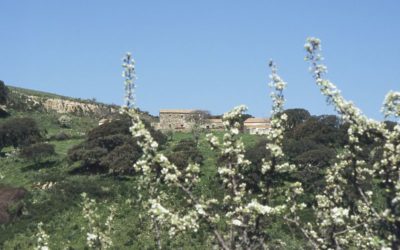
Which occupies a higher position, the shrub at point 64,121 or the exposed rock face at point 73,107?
the exposed rock face at point 73,107

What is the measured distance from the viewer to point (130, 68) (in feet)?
32.4

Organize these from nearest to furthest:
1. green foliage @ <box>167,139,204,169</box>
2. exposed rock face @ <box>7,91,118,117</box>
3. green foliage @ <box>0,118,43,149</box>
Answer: green foliage @ <box>167,139,204,169</box>
green foliage @ <box>0,118,43,149</box>
exposed rock face @ <box>7,91,118,117</box>

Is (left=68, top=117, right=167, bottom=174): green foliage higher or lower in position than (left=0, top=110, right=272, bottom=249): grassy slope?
higher

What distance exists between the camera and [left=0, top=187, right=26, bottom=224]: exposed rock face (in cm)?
4656

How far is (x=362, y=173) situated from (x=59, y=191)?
140 ft

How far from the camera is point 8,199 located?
50.2 meters

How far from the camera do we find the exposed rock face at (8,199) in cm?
4656

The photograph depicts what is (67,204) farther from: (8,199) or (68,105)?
(68,105)

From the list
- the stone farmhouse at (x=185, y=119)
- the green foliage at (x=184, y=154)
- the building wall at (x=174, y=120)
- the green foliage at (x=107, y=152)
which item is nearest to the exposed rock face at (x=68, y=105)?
the building wall at (x=174, y=120)

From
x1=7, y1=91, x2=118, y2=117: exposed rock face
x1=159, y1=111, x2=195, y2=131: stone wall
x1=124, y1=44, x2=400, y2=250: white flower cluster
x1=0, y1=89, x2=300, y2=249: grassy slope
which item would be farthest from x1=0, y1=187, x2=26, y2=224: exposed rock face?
x1=7, y1=91, x2=118, y2=117: exposed rock face

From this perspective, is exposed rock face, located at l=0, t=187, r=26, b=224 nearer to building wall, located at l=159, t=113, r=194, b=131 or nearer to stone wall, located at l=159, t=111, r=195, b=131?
building wall, located at l=159, t=113, r=194, b=131

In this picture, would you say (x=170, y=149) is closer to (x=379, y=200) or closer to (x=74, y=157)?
(x=74, y=157)

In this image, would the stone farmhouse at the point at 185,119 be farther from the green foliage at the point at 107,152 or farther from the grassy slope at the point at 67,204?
the green foliage at the point at 107,152

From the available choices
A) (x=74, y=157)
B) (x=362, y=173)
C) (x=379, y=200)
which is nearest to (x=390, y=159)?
(x=362, y=173)
